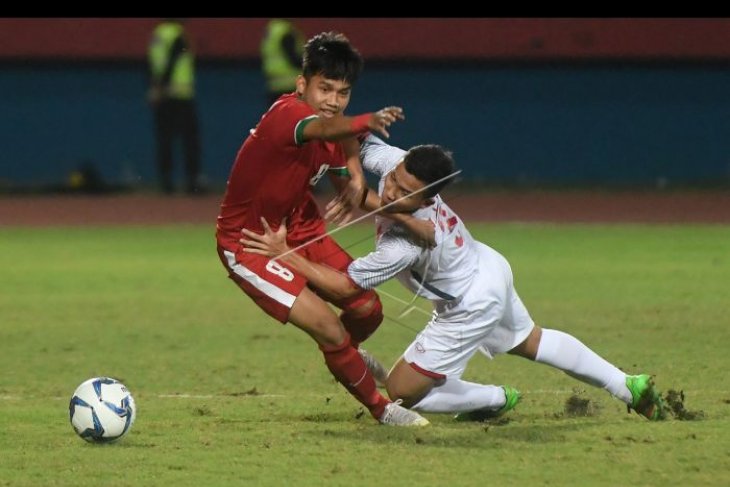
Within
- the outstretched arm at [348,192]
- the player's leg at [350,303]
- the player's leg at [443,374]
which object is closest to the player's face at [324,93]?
the outstretched arm at [348,192]

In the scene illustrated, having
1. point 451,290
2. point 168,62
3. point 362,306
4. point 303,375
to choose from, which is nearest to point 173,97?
point 168,62

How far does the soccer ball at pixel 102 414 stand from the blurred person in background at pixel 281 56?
12166 mm

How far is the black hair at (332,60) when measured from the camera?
20.9 feet

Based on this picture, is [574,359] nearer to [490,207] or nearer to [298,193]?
[298,193]

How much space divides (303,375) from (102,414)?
2.25 m

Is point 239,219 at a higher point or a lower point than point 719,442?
higher

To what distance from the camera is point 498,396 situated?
21.8ft

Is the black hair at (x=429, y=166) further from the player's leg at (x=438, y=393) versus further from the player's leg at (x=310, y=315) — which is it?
the player's leg at (x=438, y=393)

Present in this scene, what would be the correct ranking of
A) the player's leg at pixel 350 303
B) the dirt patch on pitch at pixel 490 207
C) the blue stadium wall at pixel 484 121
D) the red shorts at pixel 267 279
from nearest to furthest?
the red shorts at pixel 267 279 < the player's leg at pixel 350 303 < the dirt patch on pitch at pixel 490 207 < the blue stadium wall at pixel 484 121

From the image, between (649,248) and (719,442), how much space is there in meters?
8.53

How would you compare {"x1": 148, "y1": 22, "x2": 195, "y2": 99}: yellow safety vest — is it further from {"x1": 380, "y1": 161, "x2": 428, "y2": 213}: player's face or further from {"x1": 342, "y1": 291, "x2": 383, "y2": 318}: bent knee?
{"x1": 380, "y1": 161, "x2": 428, "y2": 213}: player's face

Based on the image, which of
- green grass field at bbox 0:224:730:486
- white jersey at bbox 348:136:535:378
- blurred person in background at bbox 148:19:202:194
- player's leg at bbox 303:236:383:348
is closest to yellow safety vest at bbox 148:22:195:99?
blurred person in background at bbox 148:19:202:194
